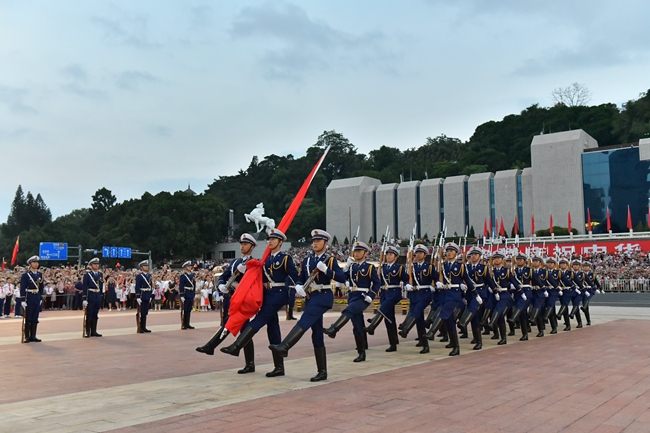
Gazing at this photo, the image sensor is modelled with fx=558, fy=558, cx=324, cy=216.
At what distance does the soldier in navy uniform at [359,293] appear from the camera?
9328 millimetres

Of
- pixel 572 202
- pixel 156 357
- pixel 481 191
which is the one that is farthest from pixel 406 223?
pixel 156 357

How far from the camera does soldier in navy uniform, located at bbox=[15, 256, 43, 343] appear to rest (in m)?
12.7

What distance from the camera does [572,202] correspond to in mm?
55938

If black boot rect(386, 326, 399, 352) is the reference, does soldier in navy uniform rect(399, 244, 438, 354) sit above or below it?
above

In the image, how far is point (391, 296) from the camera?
10.5m

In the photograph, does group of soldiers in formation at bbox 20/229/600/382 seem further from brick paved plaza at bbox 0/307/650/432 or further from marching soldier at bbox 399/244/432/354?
brick paved plaza at bbox 0/307/650/432

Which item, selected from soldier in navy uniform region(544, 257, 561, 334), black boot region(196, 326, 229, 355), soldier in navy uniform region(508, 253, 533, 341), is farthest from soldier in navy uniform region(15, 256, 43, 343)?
soldier in navy uniform region(544, 257, 561, 334)

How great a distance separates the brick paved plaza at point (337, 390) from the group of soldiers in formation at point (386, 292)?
0.48m

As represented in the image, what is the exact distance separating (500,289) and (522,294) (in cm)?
100

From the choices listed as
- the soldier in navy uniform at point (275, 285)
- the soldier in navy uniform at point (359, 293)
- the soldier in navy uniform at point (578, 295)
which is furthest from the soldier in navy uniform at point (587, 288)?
the soldier in navy uniform at point (275, 285)

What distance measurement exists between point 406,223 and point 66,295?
4639 centimetres

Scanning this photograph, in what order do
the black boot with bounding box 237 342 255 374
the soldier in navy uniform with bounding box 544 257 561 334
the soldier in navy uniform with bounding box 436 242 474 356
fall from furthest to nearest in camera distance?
the soldier in navy uniform with bounding box 544 257 561 334 < the soldier in navy uniform with bounding box 436 242 474 356 < the black boot with bounding box 237 342 255 374

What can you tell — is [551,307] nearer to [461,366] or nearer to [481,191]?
[461,366]

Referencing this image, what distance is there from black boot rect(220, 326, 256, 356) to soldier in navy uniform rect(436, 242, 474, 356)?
375 centimetres
